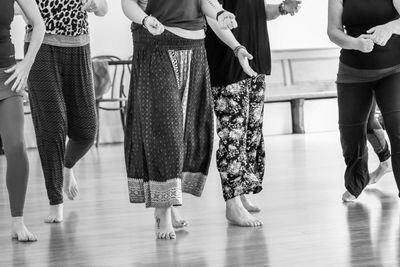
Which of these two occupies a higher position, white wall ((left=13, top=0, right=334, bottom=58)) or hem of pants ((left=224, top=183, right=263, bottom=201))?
hem of pants ((left=224, top=183, right=263, bottom=201))

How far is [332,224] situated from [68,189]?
1653 mm

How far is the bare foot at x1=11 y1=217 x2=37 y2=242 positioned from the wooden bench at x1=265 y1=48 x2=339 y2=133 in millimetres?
7590

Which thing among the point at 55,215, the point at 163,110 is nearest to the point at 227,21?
the point at 163,110

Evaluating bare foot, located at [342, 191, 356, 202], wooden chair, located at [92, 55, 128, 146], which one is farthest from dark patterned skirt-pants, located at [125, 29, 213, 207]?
wooden chair, located at [92, 55, 128, 146]

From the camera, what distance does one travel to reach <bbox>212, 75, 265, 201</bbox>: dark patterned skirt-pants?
432cm

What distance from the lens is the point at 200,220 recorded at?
451 centimetres

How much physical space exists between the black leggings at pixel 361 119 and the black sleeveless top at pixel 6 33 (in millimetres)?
1793

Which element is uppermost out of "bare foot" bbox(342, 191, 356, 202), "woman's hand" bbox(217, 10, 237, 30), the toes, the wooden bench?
"woman's hand" bbox(217, 10, 237, 30)

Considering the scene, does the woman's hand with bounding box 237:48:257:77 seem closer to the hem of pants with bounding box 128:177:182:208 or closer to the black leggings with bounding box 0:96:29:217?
the hem of pants with bounding box 128:177:182:208

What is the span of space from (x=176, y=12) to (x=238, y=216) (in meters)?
1.02

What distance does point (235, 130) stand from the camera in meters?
4.33

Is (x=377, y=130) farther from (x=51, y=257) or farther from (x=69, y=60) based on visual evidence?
(x=51, y=257)

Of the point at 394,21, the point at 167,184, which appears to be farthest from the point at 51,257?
the point at 394,21

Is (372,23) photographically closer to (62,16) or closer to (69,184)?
(62,16)
